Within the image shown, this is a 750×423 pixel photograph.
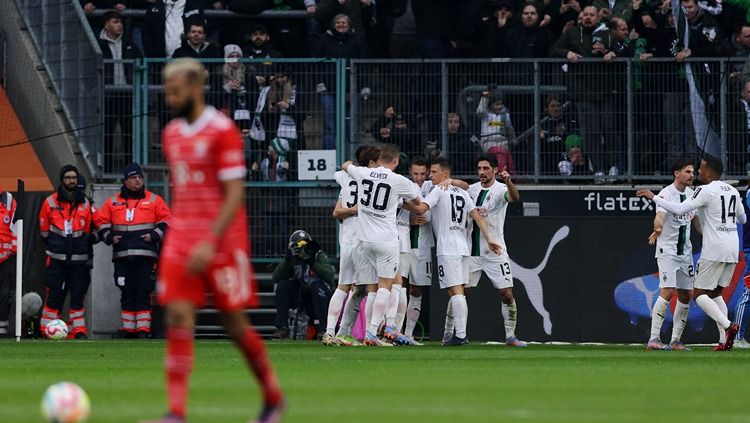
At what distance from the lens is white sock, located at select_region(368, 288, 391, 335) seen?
65.5 ft

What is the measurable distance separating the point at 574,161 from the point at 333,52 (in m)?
4.26

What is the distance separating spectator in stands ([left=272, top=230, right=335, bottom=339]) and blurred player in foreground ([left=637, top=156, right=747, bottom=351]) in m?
6.17

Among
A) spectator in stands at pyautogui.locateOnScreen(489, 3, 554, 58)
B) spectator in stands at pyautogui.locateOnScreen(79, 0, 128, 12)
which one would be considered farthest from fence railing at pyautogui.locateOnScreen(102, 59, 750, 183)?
spectator in stands at pyautogui.locateOnScreen(79, 0, 128, 12)

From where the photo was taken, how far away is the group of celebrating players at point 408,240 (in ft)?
65.6

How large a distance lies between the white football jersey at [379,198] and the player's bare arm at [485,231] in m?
1.26

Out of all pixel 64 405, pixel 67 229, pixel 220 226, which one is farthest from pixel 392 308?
pixel 64 405

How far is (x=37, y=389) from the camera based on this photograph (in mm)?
12055

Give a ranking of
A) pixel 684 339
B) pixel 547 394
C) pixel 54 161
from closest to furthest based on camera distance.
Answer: pixel 547 394 → pixel 684 339 → pixel 54 161

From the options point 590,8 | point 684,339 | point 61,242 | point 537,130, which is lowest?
point 684,339

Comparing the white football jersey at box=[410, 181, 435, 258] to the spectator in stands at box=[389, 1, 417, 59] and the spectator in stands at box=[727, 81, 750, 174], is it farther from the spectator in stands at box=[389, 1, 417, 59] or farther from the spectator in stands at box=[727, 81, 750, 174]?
the spectator in stands at box=[727, 81, 750, 174]

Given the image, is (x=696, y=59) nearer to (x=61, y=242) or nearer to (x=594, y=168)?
(x=594, y=168)

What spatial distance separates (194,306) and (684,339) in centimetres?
1572

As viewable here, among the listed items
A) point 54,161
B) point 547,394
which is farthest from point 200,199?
point 54,161

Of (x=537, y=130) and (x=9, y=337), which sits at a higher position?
(x=537, y=130)
